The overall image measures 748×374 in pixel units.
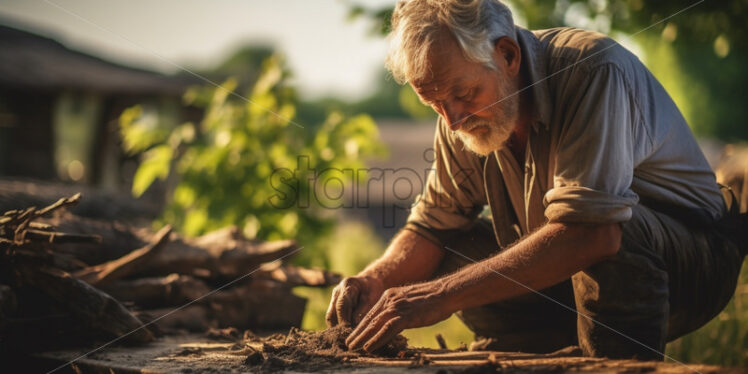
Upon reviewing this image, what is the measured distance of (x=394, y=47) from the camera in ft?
8.97

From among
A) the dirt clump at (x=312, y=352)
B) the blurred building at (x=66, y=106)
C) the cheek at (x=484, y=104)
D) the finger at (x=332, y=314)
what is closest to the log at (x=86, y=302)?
the dirt clump at (x=312, y=352)

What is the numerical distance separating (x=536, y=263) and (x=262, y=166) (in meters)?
3.08

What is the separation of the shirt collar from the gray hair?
6 cm

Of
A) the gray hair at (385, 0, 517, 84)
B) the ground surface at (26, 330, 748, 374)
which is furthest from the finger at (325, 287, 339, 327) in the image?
the gray hair at (385, 0, 517, 84)

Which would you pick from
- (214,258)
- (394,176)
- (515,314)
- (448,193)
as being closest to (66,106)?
(394,176)

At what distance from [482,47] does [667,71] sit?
88.4 ft

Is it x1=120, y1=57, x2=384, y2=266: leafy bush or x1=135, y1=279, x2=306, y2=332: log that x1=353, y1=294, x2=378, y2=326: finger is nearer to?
x1=135, y1=279, x2=306, y2=332: log

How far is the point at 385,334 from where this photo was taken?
227cm

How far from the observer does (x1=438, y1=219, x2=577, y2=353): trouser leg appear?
117 inches

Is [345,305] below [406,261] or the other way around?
below

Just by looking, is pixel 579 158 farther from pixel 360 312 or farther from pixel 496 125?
pixel 360 312

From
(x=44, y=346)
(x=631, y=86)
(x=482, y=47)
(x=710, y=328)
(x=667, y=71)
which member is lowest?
(x=710, y=328)

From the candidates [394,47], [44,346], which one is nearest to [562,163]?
[394,47]

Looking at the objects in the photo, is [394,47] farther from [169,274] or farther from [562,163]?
[169,274]
